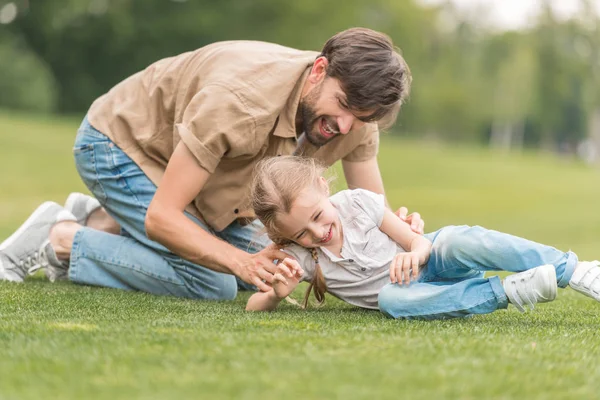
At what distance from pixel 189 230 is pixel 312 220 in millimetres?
524

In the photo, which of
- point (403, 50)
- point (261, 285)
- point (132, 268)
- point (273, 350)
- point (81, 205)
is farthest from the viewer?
point (403, 50)

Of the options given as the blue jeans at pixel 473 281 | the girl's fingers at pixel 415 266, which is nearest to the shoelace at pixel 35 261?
the blue jeans at pixel 473 281

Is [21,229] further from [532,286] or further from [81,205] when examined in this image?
[532,286]

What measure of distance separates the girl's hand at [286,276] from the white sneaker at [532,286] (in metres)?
0.77

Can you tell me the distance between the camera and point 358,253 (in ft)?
11.0

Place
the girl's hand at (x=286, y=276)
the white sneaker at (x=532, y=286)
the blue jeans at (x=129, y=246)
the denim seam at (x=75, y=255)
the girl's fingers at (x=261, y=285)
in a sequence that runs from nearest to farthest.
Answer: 1. the white sneaker at (x=532, y=286)
2. the girl's hand at (x=286, y=276)
3. the girl's fingers at (x=261, y=285)
4. the blue jeans at (x=129, y=246)
5. the denim seam at (x=75, y=255)

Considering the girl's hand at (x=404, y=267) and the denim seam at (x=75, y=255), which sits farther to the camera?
the denim seam at (x=75, y=255)

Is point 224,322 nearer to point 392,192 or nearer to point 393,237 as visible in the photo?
point 393,237

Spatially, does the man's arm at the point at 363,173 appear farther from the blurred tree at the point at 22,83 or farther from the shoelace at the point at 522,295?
the blurred tree at the point at 22,83

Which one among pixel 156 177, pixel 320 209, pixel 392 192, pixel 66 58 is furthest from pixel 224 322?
pixel 66 58

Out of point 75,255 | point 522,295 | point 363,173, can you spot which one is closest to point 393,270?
point 522,295

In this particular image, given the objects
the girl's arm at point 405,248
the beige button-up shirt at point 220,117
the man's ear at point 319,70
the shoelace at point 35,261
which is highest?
the man's ear at point 319,70

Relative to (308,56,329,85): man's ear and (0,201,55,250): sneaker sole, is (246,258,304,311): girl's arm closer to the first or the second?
(308,56,329,85): man's ear

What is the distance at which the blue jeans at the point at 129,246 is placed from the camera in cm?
389
